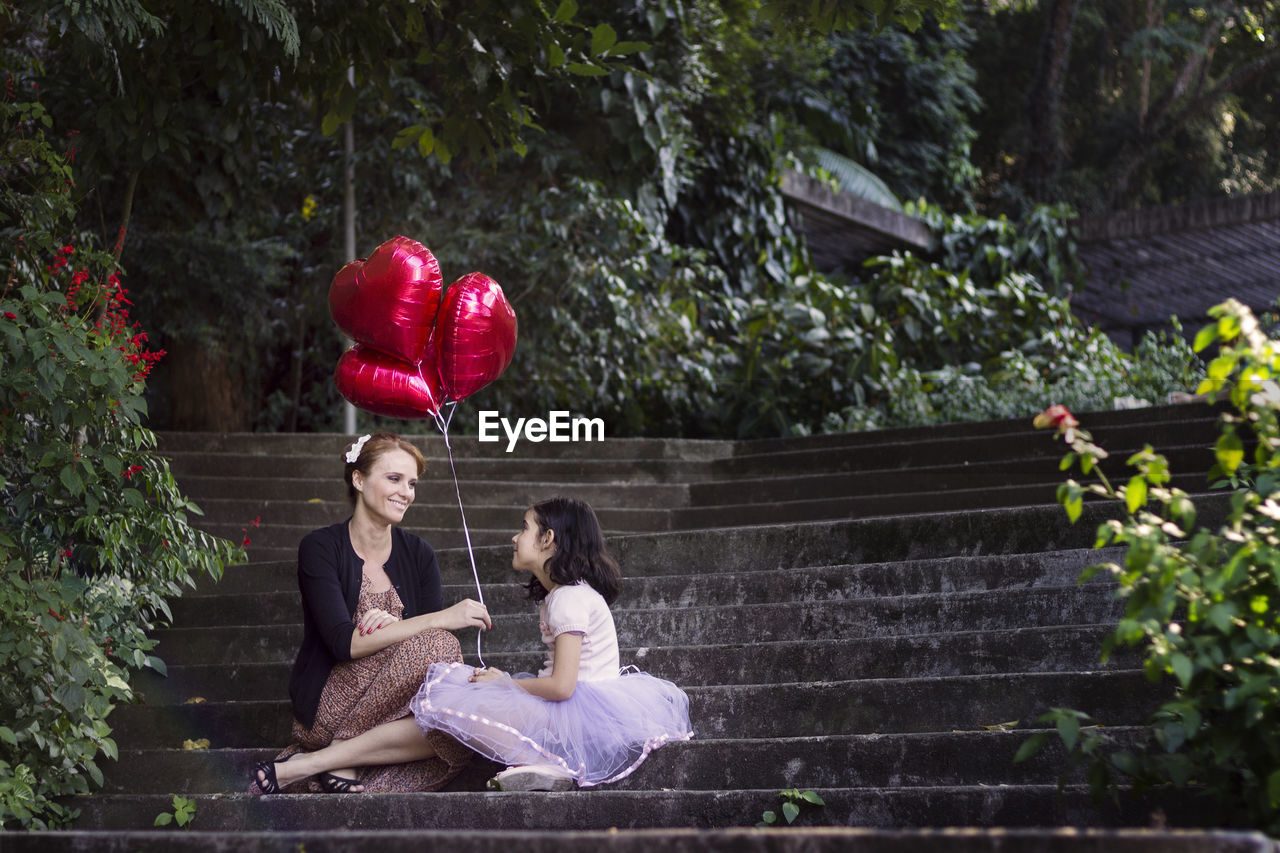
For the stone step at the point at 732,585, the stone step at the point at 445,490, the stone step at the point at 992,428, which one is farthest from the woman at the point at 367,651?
the stone step at the point at 992,428

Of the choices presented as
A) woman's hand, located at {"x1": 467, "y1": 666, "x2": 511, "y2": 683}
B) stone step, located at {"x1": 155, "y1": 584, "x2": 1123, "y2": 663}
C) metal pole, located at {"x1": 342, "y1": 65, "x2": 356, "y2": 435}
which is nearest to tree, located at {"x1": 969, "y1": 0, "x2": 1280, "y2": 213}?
metal pole, located at {"x1": 342, "y1": 65, "x2": 356, "y2": 435}

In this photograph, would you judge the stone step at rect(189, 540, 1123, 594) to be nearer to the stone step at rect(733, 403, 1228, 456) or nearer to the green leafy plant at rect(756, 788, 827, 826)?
the green leafy plant at rect(756, 788, 827, 826)

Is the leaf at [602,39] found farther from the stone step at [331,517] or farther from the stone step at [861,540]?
the stone step at [331,517]

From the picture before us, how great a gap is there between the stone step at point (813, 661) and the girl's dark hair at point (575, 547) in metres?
0.59

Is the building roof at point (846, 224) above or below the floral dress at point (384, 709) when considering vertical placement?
above

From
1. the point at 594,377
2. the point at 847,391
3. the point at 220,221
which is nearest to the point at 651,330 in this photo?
the point at 594,377

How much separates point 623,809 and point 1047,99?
14.3 meters

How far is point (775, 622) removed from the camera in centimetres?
400

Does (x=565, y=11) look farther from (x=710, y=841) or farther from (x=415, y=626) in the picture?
(x=710, y=841)

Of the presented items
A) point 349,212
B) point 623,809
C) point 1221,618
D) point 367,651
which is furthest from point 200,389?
point 1221,618

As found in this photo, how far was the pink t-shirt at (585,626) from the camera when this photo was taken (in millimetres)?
3260

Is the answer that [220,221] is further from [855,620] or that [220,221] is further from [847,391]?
[855,620]

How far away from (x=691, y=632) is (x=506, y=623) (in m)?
0.69

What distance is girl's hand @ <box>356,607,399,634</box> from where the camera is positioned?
11.2 feet
